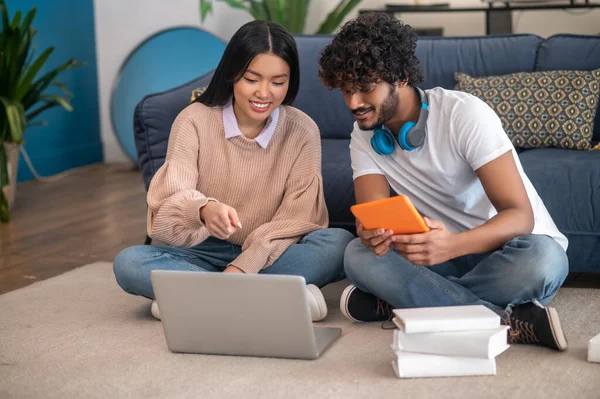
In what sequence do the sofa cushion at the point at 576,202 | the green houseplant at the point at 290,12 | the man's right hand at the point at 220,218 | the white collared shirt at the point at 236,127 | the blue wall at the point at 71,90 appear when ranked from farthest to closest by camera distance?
the blue wall at the point at 71,90, the green houseplant at the point at 290,12, the sofa cushion at the point at 576,202, the white collared shirt at the point at 236,127, the man's right hand at the point at 220,218

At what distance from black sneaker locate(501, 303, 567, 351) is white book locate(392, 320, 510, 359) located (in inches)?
7.5

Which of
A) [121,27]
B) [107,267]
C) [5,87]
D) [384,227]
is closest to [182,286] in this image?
[384,227]

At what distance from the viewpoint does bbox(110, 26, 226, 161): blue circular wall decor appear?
4879 mm

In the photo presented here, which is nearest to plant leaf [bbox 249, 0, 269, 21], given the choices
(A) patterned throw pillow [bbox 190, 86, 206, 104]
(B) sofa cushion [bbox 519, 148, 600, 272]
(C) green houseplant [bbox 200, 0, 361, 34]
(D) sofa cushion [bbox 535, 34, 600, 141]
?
(C) green houseplant [bbox 200, 0, 361, 34]

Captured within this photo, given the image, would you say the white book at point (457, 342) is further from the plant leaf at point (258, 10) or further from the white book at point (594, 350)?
the plant leaf at point (258, 10)

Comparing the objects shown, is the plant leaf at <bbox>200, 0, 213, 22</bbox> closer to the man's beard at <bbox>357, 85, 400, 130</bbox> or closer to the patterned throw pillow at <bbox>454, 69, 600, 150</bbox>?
the patterned throw pillow at <bbox>454, 69, 600, 150</bbox>

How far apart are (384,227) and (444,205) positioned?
1.11 ft

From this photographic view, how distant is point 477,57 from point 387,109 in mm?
1225

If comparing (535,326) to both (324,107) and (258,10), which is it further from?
(258,10)

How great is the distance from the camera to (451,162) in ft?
6.98

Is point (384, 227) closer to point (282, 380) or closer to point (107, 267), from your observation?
point (282, 380)

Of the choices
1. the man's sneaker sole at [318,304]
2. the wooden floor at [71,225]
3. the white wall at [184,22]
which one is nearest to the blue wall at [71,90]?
the white wall at [184,22]

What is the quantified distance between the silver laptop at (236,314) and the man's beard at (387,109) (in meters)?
0.47

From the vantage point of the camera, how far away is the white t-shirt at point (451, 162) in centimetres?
205
